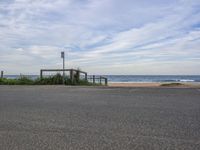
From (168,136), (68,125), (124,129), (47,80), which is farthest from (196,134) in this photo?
(47,80)

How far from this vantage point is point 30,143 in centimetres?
533

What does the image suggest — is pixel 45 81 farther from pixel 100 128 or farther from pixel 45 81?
pixel 100 128

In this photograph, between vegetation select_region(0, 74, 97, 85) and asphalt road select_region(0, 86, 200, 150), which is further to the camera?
vegetation select_region(0, 74, 97, 85)

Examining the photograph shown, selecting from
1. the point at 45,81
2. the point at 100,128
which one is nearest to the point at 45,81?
the point at 45,81

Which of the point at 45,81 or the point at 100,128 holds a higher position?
the point at 45,81

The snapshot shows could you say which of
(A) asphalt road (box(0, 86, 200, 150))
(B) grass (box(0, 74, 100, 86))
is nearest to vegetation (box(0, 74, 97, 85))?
(B) grass (box(0, 74, 100, 86))

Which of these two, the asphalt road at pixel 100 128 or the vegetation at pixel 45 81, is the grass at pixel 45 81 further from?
the asphalt road at pixel 100 128

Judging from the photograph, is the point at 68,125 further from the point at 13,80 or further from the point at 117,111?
the point at 13,80

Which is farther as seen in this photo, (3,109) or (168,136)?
(3,109)

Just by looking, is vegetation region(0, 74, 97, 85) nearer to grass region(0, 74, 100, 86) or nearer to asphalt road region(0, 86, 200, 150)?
grass region(0, 74, 100, 86)

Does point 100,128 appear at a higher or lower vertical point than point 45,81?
lower

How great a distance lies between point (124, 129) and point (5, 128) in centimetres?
217

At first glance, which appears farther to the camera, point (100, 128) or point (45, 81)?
point (45, 81)

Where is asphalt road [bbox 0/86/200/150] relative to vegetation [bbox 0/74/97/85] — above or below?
below
